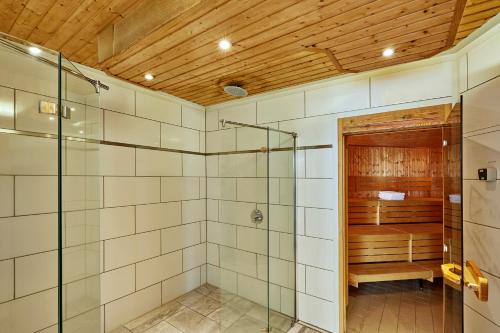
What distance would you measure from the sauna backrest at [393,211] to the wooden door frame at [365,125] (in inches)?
68.1

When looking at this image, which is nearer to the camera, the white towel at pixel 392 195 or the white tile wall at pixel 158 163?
the white tile wall at pixel 158 163

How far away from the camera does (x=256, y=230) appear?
217cm

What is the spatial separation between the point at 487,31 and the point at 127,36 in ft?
6.59

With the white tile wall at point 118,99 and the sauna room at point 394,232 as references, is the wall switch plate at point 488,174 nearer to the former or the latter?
the sauna room at point 394,232

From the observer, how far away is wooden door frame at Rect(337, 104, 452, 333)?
1.53 meters

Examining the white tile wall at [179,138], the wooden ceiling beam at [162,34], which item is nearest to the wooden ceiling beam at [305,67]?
the white tile wall at [179,138]

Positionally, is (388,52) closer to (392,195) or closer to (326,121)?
(326,121)

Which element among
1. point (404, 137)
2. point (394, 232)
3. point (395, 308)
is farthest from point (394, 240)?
point (404, 137)

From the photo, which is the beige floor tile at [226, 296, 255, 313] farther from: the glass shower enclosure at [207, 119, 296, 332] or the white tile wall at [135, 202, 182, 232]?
the white tile wall at [135, 202, 182, 232]

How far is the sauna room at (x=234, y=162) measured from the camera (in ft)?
3.76

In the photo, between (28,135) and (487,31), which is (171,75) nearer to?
(28,135)

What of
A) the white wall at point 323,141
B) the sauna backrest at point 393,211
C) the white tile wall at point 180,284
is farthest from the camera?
the sauna backrest at point 393,211

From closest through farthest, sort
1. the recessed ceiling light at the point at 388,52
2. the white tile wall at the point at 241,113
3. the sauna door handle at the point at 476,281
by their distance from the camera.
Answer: the sauna door handle at the point at 476,281, the recessed ceiling light at the point at 388,52, the white tile wall at the point at 241,113

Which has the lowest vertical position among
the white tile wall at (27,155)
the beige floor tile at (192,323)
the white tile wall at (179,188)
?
the beige floor tile at (192,323)
